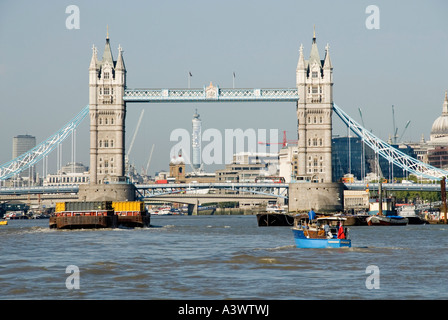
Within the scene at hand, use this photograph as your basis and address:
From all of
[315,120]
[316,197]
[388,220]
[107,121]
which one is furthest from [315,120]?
[388,220]

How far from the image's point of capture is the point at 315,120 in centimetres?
16888

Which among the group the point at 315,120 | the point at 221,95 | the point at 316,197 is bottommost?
the point at 316,197

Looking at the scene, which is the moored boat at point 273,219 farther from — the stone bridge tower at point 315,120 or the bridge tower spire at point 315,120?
the bridge tower spire at point 315,120

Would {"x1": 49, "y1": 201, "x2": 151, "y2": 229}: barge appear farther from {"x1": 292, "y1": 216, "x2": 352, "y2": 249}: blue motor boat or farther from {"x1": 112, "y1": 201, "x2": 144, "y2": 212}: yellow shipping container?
{"x1": 292, "y1": 216, "x2": 352, "y2": 249}: blue motor boat

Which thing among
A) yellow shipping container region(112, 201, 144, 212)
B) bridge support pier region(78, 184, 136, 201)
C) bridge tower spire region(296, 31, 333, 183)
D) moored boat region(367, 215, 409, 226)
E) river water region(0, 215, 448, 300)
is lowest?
river water region(0, 215, 448, 300)

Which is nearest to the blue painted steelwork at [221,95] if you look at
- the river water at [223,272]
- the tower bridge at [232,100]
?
the tower bridge at [232,100]

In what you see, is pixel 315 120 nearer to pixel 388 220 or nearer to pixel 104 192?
pixel 104 192

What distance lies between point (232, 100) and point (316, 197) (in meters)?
23.2

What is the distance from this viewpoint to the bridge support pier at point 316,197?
161750 mm

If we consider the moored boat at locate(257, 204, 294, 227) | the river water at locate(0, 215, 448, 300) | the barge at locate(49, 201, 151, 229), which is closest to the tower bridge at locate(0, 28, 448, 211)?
the moored boat at locate(257, 204, 294, 227)

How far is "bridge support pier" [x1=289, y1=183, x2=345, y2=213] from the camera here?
162 meters

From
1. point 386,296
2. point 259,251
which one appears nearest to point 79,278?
point 386,296

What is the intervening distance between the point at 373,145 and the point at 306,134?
1557cm

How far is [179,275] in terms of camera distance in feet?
147
